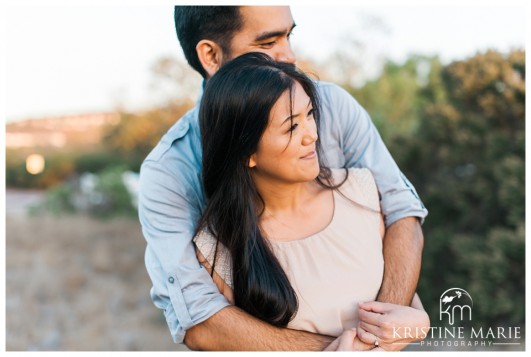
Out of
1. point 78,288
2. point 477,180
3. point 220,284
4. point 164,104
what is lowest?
point 220,284

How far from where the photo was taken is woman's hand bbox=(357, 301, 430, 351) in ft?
7.32

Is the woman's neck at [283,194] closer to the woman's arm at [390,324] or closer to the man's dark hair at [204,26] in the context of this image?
the woman's arm at [390,324]

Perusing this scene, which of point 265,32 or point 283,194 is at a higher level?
point 265,32

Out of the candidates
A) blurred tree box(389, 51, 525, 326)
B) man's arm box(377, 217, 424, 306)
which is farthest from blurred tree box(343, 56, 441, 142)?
man's arm box(377, 217, 424, 306)

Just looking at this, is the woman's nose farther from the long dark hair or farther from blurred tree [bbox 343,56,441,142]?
blurred tree [bbox 343,56,441,142]

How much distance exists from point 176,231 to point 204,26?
3.02ft

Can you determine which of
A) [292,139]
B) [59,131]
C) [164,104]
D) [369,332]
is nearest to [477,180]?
[369,332]

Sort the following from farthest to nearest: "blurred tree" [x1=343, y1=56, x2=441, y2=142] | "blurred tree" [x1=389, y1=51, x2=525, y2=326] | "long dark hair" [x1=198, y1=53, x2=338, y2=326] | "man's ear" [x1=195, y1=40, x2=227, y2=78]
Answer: "blurred tree" [x1=343, y1=56, x2=441, y2=142], "blurred tree" [x1=389, y1=51, x2=525, y2=326], "man's ear" [x1=195, y1=40, x2=227, y2=78], "long dark hair" [x1=198, y1=53, x2=338, y2=326]

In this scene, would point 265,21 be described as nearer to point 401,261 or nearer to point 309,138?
point 309,138

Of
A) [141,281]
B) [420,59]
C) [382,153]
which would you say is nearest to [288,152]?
[382,153]

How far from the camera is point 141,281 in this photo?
28.5ft

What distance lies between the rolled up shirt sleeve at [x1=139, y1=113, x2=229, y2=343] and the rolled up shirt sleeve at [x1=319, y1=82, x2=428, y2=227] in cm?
50

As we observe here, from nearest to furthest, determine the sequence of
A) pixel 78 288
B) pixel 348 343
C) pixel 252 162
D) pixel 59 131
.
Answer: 1. pixel 348 343
2. pixel 252 162
3. pixel 78 288
4. pixel 59 131

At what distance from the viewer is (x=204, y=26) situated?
9.23ft
